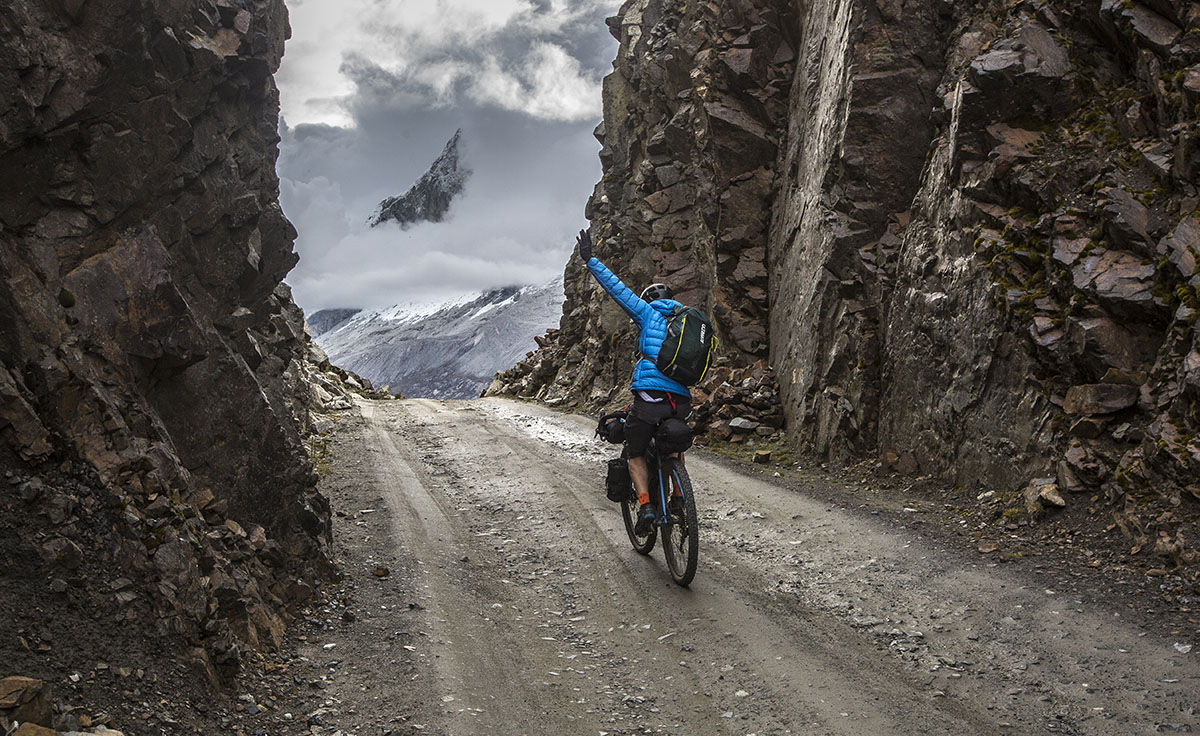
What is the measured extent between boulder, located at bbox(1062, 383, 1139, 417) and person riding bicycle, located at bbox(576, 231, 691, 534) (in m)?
4.35

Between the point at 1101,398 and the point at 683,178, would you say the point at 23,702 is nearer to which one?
the point at 1101,398

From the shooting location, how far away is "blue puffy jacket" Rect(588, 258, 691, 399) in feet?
25.7

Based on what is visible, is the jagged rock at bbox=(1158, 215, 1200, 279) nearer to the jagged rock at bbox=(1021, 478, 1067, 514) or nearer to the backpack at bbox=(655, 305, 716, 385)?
the jagged rock at bbox=(1021, 478, 1067, 514)

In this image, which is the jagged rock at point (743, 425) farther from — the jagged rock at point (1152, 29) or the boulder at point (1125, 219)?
the jagged rock at point (1152, 29)

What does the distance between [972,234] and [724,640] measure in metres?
7.76

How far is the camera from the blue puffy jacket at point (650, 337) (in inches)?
308

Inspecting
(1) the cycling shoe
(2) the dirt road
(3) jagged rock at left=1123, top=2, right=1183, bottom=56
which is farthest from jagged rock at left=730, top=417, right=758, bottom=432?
(3) jagged rock at left=1123, top=2, right=1183, bottom=56

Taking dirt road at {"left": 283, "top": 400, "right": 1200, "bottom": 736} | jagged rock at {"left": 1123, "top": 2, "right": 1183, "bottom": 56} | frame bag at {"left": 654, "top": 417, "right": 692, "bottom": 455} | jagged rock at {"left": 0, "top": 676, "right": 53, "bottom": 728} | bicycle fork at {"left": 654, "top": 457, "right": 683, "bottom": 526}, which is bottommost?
dirt road at {"left": 283, "top": 400, "right": 1200, "bottom": 736}

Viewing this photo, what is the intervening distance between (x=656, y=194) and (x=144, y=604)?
915 inches

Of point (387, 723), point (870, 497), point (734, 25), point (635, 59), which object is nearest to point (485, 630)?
point (387, 723)

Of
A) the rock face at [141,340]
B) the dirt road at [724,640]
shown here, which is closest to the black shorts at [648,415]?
the dirt road at [724,640]

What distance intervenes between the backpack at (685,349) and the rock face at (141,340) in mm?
3722

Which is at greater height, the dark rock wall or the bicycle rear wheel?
the dark rock wall

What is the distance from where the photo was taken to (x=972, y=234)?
1134cm
